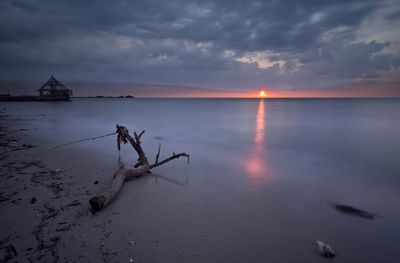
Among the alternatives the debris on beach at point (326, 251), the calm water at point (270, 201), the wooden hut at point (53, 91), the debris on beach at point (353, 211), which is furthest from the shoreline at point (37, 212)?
the wooden hut at point (53, 91)

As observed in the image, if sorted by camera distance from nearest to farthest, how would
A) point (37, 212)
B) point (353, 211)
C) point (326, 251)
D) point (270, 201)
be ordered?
point (326, 251) → point (37, 212) → point (353, 211) → point (270, 201)

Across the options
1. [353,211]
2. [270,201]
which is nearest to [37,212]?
[270,201]

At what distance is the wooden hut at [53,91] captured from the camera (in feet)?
271

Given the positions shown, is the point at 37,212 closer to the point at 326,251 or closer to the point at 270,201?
the point at 270,201

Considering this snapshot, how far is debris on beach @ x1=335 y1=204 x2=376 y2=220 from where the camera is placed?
5.96 metres

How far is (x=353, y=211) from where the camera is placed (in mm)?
6211

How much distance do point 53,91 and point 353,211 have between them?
103 m

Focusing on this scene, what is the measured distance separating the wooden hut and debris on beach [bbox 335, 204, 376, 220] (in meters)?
100

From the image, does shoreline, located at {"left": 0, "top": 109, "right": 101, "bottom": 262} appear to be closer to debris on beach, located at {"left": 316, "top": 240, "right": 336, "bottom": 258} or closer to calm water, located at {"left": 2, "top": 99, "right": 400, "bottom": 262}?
calm water, located at {"left": 2, "top": 99, "right": 400, "bottom": 262}

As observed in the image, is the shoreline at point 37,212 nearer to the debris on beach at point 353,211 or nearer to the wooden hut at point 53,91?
the debris on beach at point 353,211

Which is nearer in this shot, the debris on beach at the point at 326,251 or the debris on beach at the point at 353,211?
the debris on beach at the point at 326,251

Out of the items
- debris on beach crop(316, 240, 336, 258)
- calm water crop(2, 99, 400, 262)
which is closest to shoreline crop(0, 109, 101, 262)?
calm water crop(2, 99, 400, 262)

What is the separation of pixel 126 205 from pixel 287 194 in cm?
533

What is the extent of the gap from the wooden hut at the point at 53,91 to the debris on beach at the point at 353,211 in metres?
100
